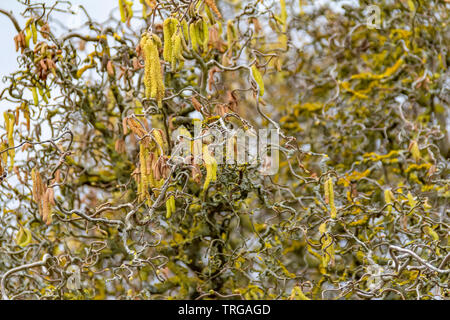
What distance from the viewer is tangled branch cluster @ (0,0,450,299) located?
102 inches

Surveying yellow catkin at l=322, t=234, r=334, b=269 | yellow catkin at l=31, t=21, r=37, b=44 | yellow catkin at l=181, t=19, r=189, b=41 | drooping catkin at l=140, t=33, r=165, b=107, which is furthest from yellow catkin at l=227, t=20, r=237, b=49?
yellow catkin at l=322, t=234, r=334, b=269

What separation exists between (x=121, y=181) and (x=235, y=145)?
1557mm

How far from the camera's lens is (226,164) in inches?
102

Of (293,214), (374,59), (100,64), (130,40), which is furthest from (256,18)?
(374,59)

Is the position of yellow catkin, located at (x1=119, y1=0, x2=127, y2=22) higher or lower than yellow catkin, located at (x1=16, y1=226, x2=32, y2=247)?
higher

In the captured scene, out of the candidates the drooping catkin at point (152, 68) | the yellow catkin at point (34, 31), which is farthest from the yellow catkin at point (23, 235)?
the drooping catkin at point (152, 68)

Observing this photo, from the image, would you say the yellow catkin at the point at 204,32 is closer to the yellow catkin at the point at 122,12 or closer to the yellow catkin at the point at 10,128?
the yellow catkin at the point at 122,12

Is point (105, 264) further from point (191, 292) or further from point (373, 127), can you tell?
point (373, 127)

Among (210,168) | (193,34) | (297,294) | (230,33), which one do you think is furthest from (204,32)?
(297,294)

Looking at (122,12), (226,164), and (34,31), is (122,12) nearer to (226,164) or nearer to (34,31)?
(34,31)

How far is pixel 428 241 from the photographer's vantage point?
2.98 m

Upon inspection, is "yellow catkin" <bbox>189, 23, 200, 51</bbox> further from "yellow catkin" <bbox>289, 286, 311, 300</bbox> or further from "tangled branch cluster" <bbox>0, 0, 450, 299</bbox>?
"yellow catkin" <bbox>289, 286, 311, 300</bbox>

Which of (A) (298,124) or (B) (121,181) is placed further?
(A) (298,124)
